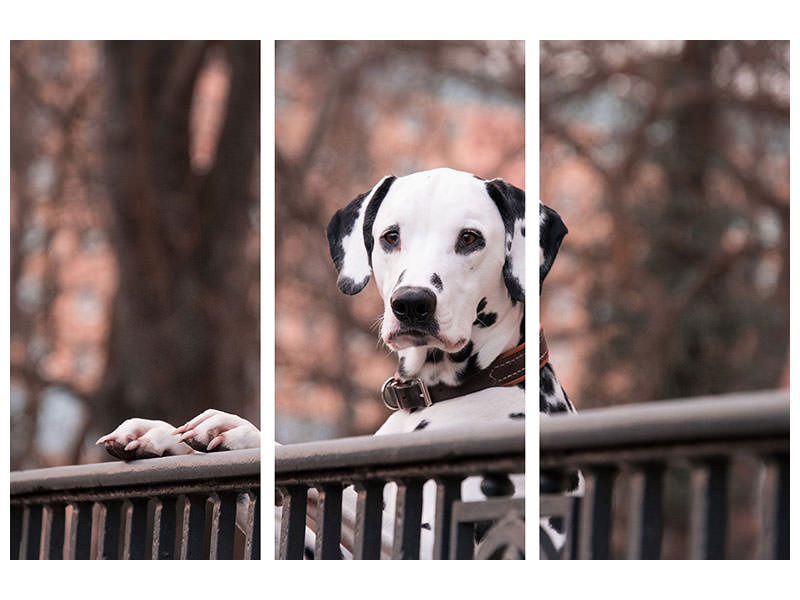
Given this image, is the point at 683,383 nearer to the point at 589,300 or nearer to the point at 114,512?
the point at 589,300

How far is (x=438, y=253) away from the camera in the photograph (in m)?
2.50

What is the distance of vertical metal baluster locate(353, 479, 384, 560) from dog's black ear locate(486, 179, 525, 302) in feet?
1.99

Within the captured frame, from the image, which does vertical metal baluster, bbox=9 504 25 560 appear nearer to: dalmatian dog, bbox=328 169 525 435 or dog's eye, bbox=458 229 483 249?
dalmatian dog, bbox=328 169 525 435

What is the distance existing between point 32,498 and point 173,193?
3462 mm

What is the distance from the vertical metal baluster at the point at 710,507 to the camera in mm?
1925

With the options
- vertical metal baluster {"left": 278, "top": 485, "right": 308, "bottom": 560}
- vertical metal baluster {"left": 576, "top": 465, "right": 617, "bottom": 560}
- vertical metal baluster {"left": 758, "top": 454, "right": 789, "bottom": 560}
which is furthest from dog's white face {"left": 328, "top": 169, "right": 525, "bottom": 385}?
vertical metal baluster {"left": 758, "top": 454, "right": 789, "bottom": 560}

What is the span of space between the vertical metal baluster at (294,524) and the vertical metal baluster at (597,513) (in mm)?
657

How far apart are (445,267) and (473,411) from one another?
1.16ft

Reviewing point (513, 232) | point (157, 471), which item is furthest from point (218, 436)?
point (513, 232)

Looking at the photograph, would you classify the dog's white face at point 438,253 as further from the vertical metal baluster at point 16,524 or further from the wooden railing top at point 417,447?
the vertical metal baluster at point 16,524

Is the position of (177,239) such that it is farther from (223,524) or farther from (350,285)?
(223,524)

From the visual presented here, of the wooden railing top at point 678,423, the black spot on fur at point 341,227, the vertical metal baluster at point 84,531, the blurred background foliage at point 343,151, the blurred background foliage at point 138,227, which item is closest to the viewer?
the wooden railing top at point 678,423

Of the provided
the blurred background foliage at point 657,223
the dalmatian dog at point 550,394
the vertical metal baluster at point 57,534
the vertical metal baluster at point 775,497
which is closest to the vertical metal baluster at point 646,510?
the vertical metal baluster at point 775,497
